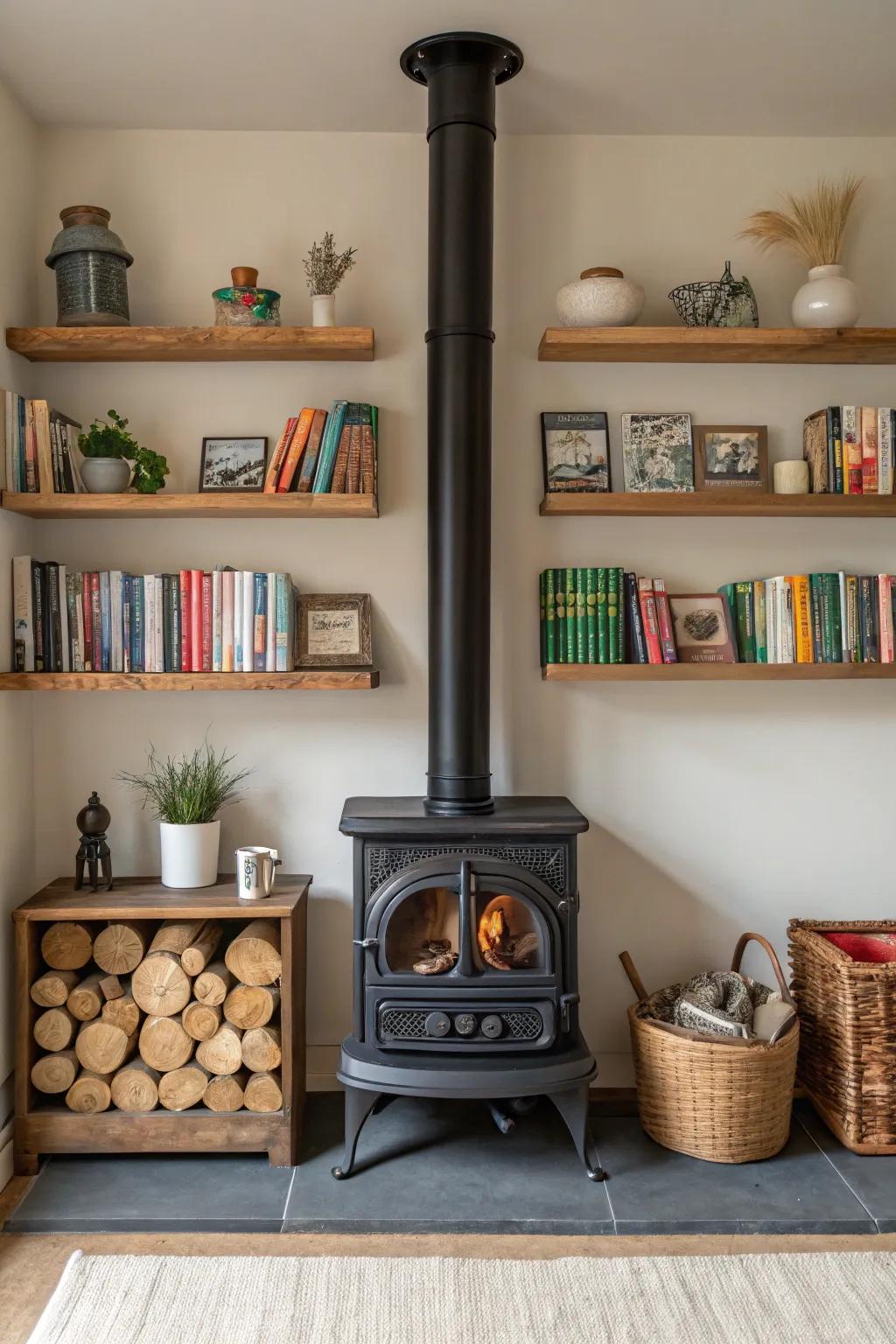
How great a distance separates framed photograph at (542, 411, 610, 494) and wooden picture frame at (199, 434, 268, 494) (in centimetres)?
78

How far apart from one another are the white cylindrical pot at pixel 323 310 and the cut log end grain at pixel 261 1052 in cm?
181

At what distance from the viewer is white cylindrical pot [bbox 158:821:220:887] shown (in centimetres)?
270

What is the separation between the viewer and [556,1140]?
2.65 meters

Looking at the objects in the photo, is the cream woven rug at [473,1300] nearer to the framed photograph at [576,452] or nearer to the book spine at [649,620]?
the book spine at [649,620]

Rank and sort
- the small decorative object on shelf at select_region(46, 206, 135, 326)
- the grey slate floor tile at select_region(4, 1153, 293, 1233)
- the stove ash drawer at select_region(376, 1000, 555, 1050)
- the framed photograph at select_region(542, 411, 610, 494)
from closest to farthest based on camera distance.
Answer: the grey slate floor tile at select_region(4, 1153, 293, 1233)
the stove ash drawer at select_region(376, 1000, 555, 1050)
the small decorative object on shelf at select_region(46, 206, 135, 326)
the framed photograph at select_region(542, 411, 610, 494)

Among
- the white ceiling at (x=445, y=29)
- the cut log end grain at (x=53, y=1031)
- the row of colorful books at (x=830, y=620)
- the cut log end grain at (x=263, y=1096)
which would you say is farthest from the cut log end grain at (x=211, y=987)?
the white ceiling at (x=445, y=29)

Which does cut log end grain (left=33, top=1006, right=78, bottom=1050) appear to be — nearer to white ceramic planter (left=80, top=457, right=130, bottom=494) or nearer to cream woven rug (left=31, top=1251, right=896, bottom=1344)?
cream woven rug (left=31, top=1251, right=896, bottom=1344)

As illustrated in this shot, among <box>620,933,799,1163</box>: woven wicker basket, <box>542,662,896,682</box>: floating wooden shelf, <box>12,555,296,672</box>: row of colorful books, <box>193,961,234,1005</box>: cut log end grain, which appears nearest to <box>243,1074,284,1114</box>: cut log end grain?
<box>193,961,234,1005</box>: cut log end grain

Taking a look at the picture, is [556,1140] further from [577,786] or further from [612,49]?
[612,49]

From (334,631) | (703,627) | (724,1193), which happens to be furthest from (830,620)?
(724,1193)

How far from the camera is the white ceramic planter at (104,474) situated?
2.68m

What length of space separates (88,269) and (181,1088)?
6.81 feet

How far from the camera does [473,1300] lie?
205cm

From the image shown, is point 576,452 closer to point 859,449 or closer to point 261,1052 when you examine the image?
point 859,449
